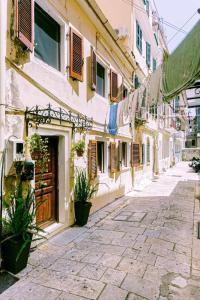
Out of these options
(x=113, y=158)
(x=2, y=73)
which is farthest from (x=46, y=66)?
(x=113, y=158)

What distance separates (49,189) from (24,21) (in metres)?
3.59

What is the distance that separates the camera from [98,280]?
378 cm

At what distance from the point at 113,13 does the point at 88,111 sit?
21.6 ft

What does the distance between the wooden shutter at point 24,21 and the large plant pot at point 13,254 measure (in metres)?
3.35

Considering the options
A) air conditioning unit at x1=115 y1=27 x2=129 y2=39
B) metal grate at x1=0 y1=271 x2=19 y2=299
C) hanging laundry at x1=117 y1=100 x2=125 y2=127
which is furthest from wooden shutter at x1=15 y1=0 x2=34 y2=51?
air conditioning unit at x1=115 y1=27 x2=129 y2=39

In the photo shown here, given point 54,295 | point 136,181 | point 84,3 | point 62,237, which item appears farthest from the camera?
point 136,181

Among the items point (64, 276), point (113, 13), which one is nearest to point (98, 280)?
point (64, 276)

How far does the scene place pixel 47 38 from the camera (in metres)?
5.68

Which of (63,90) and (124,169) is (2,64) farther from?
(124,169)

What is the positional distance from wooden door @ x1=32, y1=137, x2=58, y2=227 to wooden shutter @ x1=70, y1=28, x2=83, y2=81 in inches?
70.4

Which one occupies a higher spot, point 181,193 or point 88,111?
point 88,111

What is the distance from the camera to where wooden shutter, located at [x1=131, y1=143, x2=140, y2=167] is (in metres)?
12.4

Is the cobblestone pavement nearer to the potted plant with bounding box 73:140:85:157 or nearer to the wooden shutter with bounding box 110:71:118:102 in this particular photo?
the potted plant with bounding box 73:140:85:157

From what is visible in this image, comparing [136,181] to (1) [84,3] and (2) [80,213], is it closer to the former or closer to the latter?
(2) [80,213]
